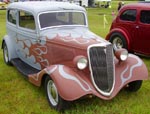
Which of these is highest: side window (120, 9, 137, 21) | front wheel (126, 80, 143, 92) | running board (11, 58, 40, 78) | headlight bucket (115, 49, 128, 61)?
side window (120, 9, 137, 21)

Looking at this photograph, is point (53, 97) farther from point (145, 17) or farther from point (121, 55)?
point (145, 17)

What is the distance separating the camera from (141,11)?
29.2 feet

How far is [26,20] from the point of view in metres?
6.80

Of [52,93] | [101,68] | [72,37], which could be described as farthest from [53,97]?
[72,37]

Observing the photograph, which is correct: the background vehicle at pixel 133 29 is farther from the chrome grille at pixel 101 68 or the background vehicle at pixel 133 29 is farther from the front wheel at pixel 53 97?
the front wheel at pixel 53 97

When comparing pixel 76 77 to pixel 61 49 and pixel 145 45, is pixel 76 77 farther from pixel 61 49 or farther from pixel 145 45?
pixel 145 45

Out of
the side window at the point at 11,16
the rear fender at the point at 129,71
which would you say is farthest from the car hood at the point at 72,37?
the side window at the point at 11,16

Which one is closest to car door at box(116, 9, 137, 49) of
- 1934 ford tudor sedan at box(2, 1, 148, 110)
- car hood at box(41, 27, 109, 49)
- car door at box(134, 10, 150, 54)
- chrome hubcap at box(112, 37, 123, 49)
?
car door at box(134, 10, 150, 54)

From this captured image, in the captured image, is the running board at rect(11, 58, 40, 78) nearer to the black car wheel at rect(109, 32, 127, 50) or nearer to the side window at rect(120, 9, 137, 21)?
the black car wheel at rect(109, 32, 127, 50)

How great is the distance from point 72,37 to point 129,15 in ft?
14.2

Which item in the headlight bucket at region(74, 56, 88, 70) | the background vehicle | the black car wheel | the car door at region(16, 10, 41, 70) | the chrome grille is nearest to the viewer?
the headlight bucket at region(74, 56, 88, 70)

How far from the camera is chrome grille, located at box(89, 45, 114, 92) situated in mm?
5020

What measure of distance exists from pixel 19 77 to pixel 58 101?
2425mm

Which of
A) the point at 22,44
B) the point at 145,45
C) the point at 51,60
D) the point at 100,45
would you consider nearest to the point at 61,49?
the point at 51,60
